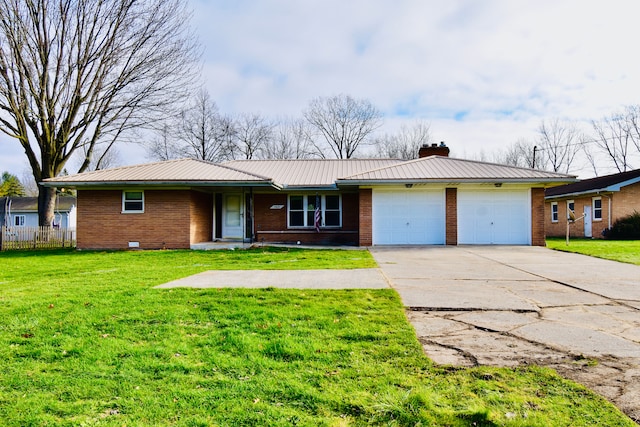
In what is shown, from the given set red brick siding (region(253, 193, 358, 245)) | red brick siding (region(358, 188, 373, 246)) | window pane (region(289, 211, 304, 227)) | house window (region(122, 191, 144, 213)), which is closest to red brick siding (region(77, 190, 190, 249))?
house window (region(122, 191, 144, 213))

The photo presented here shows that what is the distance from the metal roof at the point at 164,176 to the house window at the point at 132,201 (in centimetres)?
76

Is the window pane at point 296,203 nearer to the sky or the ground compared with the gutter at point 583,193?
nearer to the ground

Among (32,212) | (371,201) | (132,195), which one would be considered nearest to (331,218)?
(371,201)

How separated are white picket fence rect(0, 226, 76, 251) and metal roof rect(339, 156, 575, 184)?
13462 mm

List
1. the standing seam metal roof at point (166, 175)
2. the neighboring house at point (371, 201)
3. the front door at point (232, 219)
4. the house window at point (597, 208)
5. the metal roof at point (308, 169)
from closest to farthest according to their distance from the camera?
the standing seam metal roof at point (166, 175) < the neighboring house at point (371, 201) < the front door at point (232, 219) < the metal roof at point (308, 169) < the house window at point (597, 208)

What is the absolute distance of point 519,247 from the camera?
15.4 m

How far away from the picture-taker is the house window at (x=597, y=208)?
77.1 feet

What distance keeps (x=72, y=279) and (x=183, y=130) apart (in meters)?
35.5

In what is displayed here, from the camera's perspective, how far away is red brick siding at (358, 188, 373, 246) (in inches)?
643

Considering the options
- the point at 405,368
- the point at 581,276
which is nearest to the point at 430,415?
the point at 405,368

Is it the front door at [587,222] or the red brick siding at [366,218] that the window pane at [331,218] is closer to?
the red brick siding at [366,218]

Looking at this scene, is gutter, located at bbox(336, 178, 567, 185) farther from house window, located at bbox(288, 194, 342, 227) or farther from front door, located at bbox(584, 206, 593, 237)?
front door, located at bbox(584, 206, 593, 237)

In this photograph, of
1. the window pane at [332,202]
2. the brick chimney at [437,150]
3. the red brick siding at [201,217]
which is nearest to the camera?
the red brick siding at [201,217]

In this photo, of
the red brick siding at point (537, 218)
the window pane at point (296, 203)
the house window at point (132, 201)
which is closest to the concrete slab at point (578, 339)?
the red brick siding at point (537, 218)
